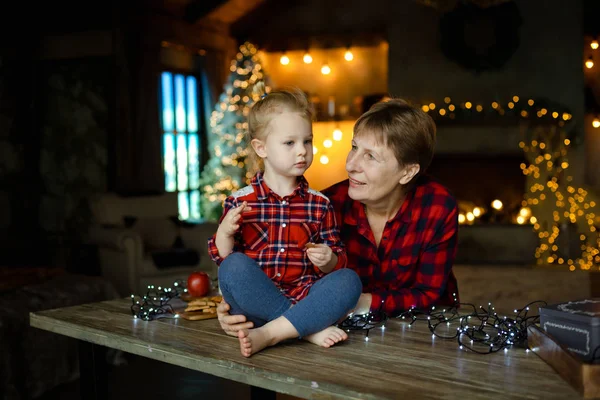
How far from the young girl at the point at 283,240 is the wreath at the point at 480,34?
209 inches

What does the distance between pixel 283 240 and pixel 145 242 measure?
12.1 feet

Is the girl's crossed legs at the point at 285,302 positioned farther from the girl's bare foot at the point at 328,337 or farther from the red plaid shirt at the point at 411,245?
the red plaid shirt at the point at 411,245

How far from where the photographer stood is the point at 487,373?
124 cm

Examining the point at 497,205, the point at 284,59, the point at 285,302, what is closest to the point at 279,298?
the point at 285,302

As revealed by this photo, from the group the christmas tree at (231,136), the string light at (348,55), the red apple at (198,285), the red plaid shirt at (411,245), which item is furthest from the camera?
the string light at (348,55)

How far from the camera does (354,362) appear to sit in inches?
52.2

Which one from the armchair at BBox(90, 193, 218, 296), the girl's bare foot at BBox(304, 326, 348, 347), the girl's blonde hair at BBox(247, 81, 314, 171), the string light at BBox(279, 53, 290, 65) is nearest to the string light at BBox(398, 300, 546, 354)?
the girl's bare foot at BBox(304, 326, 348, 347)

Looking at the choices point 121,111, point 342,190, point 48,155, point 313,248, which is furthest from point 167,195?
point 313,248

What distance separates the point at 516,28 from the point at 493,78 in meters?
0.53

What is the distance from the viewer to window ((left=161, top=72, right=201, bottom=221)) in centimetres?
678

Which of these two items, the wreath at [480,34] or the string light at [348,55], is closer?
the wreath at [480,34]

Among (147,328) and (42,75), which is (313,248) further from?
(42,75)

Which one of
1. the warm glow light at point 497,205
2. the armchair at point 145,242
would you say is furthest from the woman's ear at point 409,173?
the warm glow light at point 497,205

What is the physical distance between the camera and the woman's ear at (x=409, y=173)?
1910 mm
